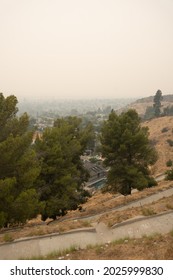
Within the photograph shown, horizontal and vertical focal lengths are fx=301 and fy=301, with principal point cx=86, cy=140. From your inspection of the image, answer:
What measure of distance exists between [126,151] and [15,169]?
1115 cm

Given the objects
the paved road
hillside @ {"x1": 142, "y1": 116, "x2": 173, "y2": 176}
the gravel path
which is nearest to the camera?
the gravel path

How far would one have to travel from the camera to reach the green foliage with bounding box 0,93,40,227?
1416 cm

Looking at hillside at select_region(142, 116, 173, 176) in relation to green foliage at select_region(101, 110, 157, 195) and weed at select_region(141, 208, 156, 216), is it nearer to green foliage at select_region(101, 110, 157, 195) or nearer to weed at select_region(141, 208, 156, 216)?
green foliage at select_region(101, 110, 157, 195)

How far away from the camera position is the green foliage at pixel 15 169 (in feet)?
46.5

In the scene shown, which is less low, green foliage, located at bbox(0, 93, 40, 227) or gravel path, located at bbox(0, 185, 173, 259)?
green foliage, located at bbox(0, 93, 40, 227)

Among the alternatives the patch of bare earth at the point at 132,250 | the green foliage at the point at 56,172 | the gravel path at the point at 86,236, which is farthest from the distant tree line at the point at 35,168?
the patch of bare earth at the point at 132,250

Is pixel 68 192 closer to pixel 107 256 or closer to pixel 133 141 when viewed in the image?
pixel 133 141

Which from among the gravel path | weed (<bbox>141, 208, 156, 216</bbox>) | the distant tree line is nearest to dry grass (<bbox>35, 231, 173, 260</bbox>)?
the gravel path

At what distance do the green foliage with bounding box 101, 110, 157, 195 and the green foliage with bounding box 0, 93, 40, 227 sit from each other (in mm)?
9030

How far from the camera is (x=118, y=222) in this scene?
13492 mm

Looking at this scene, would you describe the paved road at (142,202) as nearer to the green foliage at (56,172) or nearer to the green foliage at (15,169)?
the green foliage at (56,172)

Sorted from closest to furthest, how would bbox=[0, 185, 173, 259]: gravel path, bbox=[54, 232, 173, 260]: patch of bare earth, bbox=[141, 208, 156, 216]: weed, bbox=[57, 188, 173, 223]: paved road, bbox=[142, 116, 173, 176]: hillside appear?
bbox=[54, 232, 173, 260]: patch of bare earth
bbox=[0, 185, 173, 259]: gravel path
bbox=[141, 208, 156, 216]: weed
bbox=[57, 188, 173, 223]: paved road
bbox=[142, 116, 173, 176]: hillside

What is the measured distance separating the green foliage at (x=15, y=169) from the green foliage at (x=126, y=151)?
903cm
